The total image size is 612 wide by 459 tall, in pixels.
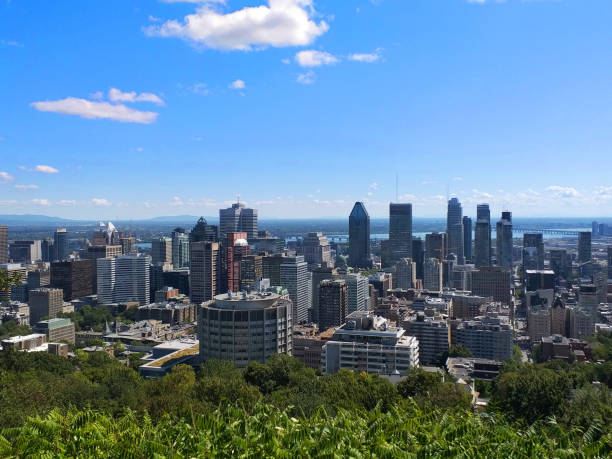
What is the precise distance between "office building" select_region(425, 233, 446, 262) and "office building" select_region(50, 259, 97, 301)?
170 ft

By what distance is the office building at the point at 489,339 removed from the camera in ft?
118

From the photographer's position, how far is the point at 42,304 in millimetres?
50812

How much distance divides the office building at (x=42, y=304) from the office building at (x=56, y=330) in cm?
1039

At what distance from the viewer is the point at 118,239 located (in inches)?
3558

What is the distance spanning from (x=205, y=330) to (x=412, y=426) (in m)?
19.8

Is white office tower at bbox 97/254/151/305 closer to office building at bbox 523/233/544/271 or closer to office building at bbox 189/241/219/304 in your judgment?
office building at bbox 189/241/219/304

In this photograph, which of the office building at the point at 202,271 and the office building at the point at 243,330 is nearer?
the office building at the point at 243,330

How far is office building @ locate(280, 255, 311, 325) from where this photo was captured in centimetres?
5116

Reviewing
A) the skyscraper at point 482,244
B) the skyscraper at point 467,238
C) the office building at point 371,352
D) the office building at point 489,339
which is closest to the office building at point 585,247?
the skyscraper at point 482,244

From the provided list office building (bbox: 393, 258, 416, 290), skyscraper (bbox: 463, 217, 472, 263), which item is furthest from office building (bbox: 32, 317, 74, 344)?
skyscraper (bbox: 463, 217, 472, 263)

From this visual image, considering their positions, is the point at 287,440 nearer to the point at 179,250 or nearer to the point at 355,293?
the point at 355,293

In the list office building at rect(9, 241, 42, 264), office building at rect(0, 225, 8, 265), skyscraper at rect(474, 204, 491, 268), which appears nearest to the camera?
office building at rect(0, 225, 8, 265)

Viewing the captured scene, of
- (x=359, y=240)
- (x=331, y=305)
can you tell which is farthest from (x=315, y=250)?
(x=331, y=305)

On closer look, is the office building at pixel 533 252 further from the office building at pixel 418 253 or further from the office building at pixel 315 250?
the office building at pixel 315 250
